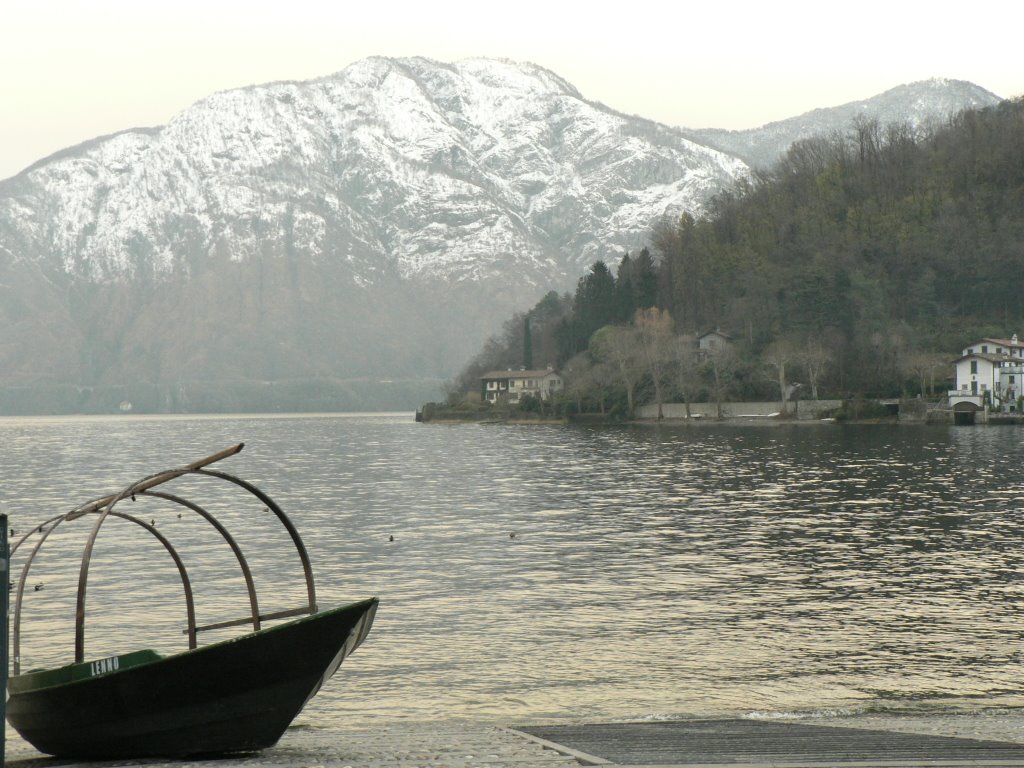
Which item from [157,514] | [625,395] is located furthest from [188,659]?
[625,395]

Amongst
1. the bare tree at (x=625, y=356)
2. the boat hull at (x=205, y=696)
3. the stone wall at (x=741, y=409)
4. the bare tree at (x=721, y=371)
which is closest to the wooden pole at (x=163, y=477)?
the boat hull at (x=205, y=696)

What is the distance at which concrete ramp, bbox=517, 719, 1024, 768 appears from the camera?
51.6 feet

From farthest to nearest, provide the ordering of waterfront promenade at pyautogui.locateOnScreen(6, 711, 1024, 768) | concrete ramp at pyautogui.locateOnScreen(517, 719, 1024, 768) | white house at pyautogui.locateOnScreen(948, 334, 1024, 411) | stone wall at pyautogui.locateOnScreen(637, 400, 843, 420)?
1. stone wall at pyautogui.locateOnScreen(637, 400, 843, 420)
2. white house at pyautogui.locateOnScreen(948, 334, 1024, 411)
3. waterfront promenade at pyautogui.locateOnScreen(6, 711, 1024, 768)
4. concrete ramp at pyautogui.locateOnScreen(517, 719, 1024, 768)

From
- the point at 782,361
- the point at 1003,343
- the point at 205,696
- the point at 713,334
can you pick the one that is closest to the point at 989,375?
the point at 1003,343

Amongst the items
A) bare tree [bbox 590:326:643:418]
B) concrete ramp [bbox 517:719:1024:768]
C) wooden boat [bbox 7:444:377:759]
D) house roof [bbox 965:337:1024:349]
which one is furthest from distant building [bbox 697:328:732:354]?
wooden boat [bbox 7:444:377:759]

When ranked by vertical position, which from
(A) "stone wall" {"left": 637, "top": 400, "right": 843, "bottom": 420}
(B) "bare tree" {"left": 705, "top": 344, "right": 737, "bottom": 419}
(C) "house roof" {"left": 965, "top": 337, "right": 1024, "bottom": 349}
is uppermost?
(C) "house roof" {"left": 965, "top": 337, "right": 1024, "bottom": 349}

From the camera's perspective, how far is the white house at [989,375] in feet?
538

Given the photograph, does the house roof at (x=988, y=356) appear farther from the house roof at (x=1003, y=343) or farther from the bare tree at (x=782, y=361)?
the bare tree at (x=782, y=361)

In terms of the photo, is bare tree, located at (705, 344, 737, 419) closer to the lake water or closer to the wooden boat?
the lake water

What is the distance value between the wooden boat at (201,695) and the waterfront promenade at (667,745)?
0.39 metres

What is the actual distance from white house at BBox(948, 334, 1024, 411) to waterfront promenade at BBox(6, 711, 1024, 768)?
6049 inches

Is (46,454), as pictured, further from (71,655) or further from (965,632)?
(965,632)

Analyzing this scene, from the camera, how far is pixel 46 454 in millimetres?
136000

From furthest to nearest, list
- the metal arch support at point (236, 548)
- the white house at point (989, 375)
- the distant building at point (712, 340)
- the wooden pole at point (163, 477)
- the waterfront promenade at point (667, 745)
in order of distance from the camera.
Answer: the distant building at point (712, 340) < the white house at point (989, 375) < the metal arch support at point (236, 548) < the wooden pole at point (163, 477) < the waterfront promenade at point (667, 745)
